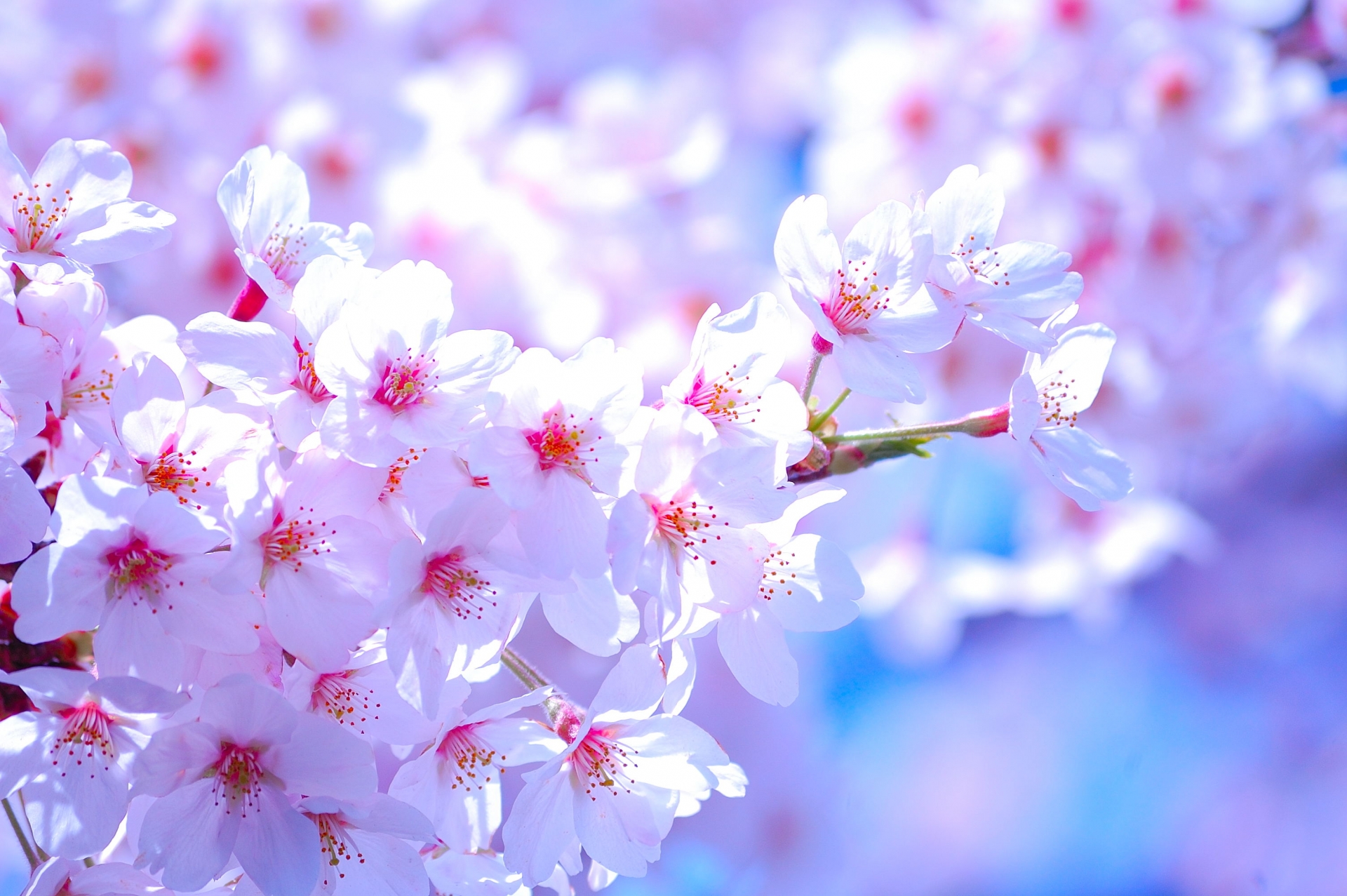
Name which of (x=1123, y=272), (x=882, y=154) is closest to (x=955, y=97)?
(x=882, y=154)

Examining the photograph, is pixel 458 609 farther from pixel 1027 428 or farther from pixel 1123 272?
pixel 1123 272

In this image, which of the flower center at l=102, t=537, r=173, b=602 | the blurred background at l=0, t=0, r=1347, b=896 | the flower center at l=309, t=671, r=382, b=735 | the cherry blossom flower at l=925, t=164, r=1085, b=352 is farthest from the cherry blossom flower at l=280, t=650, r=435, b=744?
the blurred background at l=0, t=0, r=1347, b=896

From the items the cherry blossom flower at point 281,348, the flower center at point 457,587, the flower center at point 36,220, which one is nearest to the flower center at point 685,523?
the flower center at point 457,587

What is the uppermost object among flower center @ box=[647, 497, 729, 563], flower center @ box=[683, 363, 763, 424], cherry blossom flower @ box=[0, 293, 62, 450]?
cherry blossom flower @ box=[0, 293, 62, 450]

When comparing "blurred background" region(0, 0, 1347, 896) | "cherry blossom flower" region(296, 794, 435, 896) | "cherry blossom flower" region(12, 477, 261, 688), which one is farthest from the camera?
"blurred background" region(0, 0, 1347, 896)

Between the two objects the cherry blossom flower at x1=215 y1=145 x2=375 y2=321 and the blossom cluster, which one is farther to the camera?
the cherry blossom flower at x1=215 y1=145 x2=375 y2=321

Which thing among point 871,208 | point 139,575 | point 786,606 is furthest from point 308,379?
point 871,208

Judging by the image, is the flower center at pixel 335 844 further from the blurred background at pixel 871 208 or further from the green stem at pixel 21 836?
the blurred background at pixel 871 208

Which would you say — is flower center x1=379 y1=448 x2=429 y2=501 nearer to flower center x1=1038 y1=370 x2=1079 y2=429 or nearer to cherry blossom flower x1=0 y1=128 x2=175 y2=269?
cherry blossom flower x1=0 y1=128 x2=175 y2=269
